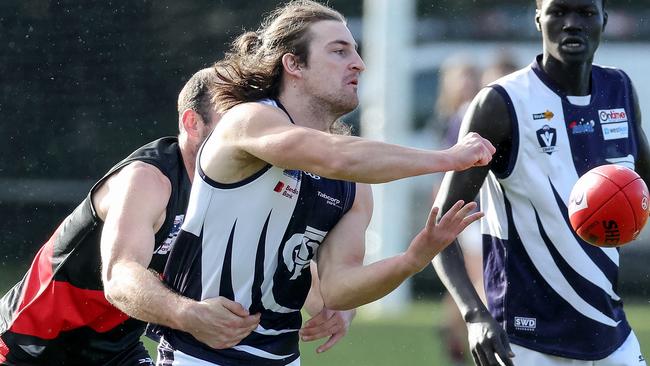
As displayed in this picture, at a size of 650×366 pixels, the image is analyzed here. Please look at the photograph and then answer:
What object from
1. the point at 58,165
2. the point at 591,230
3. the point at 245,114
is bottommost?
the point at 58,165

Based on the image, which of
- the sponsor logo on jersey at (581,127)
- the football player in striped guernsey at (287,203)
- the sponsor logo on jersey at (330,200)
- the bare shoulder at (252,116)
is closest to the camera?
the football player in striped guernsey at (287,203)

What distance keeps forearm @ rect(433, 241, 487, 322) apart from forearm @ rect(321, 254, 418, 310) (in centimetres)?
35

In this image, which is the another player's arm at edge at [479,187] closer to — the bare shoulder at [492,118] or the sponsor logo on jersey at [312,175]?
the bare shoulder at [492,118]

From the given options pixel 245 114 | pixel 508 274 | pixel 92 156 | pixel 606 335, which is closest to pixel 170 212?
pixel 245 114

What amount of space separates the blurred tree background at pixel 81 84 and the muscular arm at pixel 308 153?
5624 mm

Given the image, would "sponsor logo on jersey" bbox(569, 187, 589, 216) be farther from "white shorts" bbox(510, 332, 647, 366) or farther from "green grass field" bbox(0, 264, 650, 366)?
"green grass field" bbox(0, 264, 650, 366)

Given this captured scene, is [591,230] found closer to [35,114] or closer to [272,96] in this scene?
[272,96]

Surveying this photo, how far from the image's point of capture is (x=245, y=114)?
4.11m

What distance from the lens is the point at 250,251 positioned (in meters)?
4.16

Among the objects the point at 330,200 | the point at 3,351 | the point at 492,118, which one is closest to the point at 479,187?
the point at 492,118

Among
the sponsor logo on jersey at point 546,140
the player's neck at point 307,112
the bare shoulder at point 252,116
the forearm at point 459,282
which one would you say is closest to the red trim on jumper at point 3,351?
the bare shoulder at point 252,116

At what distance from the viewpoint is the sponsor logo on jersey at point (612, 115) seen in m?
4.58

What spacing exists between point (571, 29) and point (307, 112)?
1.03m

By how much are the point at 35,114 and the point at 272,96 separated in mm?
6015
